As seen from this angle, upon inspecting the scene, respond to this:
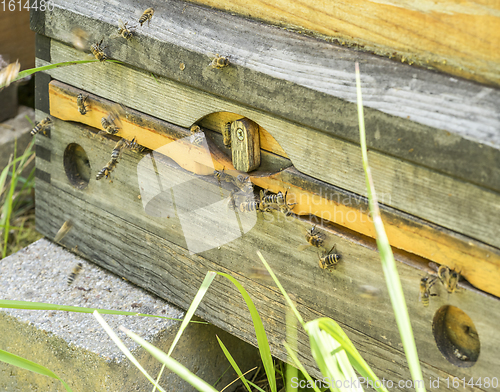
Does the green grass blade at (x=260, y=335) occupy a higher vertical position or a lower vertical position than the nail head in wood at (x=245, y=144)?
lower

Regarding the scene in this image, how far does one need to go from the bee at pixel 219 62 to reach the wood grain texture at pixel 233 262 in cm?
38

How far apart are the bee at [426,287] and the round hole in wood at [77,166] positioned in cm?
135

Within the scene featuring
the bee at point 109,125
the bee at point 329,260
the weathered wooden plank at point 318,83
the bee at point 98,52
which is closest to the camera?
the weathered wooden plank at point 318,83

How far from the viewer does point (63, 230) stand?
204cm

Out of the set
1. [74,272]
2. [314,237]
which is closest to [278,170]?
[314,237]

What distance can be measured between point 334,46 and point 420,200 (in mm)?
431

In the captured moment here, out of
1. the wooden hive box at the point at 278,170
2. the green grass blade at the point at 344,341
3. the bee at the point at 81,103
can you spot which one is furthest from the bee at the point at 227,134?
the green grass blade at the point at 344,341

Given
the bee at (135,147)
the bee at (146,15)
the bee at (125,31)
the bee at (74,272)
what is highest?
the bee at (146,15)

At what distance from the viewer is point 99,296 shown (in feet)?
6.04

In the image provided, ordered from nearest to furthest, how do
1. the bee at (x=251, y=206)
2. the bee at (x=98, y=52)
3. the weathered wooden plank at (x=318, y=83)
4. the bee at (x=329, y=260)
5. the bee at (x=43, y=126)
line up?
the weathered wooden plank at (x=318, y=83)
the bee at (x=329, y=260)
the bee at (x=251, y=206)
the bee at (x=98, y=52)
the bee at (x=43, y=126)

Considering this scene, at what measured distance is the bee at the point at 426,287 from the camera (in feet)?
3.70

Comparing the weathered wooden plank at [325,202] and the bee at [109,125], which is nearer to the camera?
the weathered wooden plank at [325,202]

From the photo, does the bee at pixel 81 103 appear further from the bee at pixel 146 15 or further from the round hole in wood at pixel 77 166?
the bee at pixel 146 15

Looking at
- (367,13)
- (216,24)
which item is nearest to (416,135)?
(367,13)
